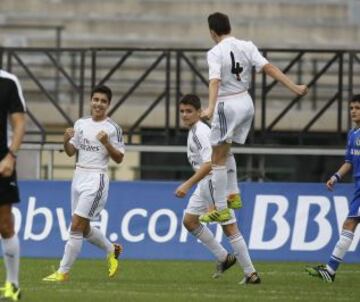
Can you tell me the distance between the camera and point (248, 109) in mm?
14992

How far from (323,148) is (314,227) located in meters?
2.64

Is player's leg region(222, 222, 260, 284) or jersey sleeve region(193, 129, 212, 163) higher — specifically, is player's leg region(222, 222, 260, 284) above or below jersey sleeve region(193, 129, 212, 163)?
below

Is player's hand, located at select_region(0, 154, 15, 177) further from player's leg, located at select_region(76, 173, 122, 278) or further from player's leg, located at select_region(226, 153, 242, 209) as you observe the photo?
player's leg, located at select_region(76, 173, 122, 278)

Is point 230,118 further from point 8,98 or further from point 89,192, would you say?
point 8,98

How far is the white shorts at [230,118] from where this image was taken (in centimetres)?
1491

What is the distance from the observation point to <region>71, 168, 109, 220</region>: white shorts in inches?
622

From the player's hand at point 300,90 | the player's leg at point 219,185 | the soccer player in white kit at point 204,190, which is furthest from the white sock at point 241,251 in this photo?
the player's hand at point 300,90

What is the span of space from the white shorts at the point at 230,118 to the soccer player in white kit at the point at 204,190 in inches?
11.9

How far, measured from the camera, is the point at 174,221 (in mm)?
20766

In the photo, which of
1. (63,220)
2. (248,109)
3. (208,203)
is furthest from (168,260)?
(248,109)

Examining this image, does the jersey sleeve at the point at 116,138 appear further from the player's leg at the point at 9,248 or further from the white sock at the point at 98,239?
the player's leg at the point at 9,248

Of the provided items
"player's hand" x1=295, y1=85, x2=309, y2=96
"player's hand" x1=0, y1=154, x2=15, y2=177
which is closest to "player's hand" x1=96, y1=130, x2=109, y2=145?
"player's hand" x1=295, y1=85, x2=309, y2=96

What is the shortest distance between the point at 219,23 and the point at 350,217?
278 cm

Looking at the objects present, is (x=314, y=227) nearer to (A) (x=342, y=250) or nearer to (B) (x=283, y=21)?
(A) (x=342, y=250)
